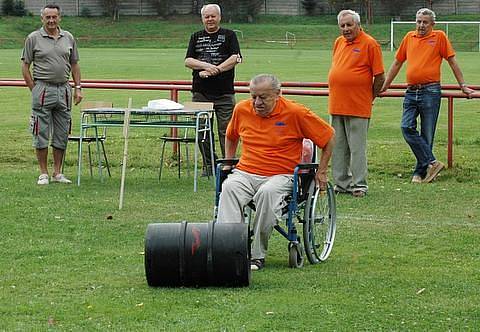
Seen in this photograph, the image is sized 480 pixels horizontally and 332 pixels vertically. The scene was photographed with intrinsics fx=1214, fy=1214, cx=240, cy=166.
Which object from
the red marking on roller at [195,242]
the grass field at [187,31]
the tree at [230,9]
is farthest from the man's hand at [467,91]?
the tree at [230,9]

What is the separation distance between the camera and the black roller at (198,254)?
7723 millimetres

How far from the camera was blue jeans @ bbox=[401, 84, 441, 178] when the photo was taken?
13.6m

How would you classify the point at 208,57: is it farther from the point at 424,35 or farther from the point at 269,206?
the point at 269,206

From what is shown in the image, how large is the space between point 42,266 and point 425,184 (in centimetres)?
604

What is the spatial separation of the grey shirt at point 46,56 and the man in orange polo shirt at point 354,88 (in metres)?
2.96

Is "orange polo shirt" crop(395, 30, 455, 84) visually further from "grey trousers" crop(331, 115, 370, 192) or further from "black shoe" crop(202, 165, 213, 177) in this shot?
"black shoe" crop(202, 165, 213, 177)

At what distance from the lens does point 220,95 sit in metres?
13.9

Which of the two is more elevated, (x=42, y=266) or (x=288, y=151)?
(x=288, y=151)

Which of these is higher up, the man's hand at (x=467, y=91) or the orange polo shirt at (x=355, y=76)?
the orange polo shirt at (x=355, y=76)

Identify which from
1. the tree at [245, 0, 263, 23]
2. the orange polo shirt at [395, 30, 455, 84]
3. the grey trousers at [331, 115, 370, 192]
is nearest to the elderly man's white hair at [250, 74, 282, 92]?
the grey trousers at [331, 115, 370, 192]

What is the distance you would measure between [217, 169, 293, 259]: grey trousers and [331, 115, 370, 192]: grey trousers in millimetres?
4071

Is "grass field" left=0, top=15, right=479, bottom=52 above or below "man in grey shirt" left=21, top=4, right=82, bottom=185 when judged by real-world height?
below

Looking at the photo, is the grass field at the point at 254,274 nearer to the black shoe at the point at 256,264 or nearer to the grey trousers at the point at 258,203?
the black shoe at the point at 256,264

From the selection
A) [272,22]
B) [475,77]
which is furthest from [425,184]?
[272,22]
